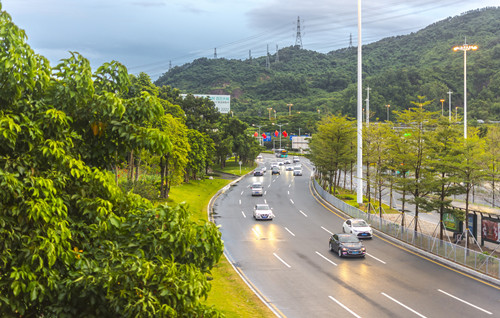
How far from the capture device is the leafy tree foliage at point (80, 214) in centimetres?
668

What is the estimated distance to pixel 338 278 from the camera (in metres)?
25.7

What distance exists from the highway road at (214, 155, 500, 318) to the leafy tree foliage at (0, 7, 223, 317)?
45.5 feet

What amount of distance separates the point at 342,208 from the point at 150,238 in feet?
143

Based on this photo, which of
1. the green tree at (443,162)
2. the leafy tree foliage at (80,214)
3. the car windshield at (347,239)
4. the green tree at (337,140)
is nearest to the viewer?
the leafy tree foliage at (80,214)

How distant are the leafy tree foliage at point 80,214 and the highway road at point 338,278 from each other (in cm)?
1386

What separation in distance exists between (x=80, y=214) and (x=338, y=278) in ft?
66.1

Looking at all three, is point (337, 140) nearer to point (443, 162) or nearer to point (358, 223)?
point (358, 223)

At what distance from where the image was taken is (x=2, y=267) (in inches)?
261

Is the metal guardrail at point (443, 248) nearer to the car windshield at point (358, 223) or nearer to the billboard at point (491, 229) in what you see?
the car windshield at point (358, 223)

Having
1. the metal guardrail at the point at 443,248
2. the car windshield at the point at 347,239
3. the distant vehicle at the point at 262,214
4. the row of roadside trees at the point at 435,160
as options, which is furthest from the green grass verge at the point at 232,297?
the row of roadside trees at the point at 435,160

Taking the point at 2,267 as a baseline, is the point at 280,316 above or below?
below

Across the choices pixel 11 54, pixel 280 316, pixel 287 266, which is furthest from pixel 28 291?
pixel 287 266

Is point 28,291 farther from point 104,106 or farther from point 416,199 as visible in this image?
point 416,199

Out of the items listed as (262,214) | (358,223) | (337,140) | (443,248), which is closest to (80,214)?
(443,248)
